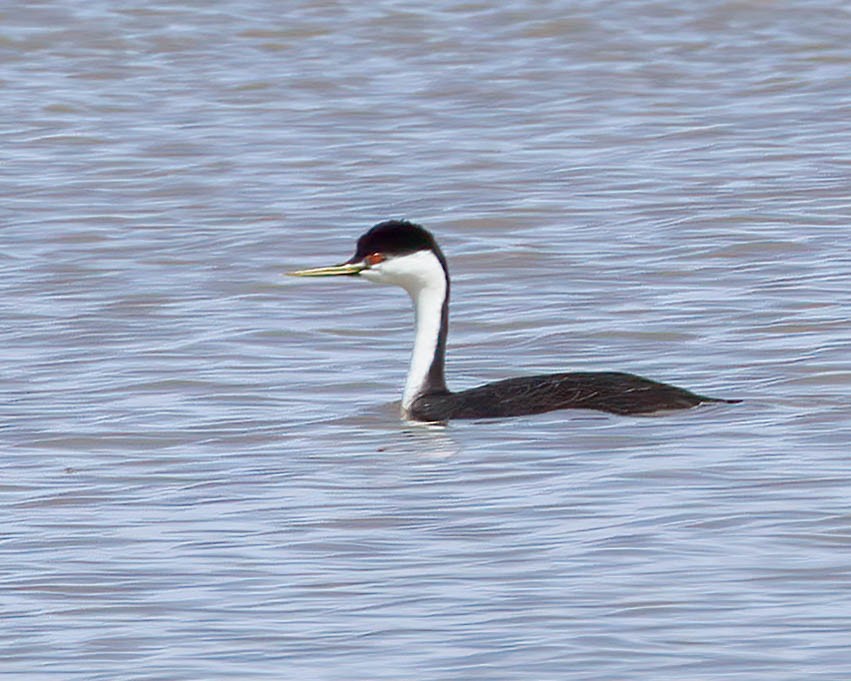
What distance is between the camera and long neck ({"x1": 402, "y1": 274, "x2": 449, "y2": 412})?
13.1m

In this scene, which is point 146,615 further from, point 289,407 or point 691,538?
point 289,407

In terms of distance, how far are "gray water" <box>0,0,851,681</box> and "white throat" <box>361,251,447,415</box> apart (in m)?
0.23

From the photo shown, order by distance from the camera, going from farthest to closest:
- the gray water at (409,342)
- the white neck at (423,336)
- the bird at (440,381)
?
the white neck at (423,336) < the bird at (440,381) < the gray water at (409,342)

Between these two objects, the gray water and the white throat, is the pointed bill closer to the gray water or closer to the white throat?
the white throat

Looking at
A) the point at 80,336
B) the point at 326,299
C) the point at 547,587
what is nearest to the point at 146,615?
the point at 547,587

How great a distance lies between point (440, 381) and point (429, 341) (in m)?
0.21

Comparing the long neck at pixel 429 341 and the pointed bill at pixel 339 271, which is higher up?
the pointed bill at pixel 339 271

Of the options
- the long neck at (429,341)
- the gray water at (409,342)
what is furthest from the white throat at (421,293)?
the gray water at (409,342)

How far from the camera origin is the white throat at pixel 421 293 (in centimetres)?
1314

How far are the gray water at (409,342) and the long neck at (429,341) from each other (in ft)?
0.62

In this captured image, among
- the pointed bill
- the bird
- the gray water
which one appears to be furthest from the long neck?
the pointed bill

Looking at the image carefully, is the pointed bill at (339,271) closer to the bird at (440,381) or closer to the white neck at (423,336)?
the bird at (440,381)

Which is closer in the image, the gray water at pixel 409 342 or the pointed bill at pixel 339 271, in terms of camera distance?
the gray water at pixel 409 342

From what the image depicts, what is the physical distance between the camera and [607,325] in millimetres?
15023
